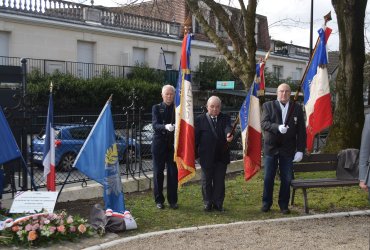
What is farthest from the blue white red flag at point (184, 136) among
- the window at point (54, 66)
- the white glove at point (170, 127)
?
the window at point (54, 66)

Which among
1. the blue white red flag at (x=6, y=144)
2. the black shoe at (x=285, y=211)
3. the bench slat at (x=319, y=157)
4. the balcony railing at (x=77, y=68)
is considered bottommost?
the black shoe at (x=285, y=211)

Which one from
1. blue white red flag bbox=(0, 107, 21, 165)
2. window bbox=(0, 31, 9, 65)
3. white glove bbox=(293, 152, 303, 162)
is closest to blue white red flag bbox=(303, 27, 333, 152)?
white glove bbox=(293, 152, 303, 162)

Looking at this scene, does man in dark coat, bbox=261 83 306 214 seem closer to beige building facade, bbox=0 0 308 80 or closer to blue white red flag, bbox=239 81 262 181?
blue white red flag, bbox=239 81 262 181

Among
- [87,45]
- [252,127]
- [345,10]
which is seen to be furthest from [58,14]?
[252,127]

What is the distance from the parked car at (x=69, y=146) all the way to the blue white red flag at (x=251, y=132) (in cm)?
230

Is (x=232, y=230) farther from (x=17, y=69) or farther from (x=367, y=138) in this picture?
(x=17, y=69)

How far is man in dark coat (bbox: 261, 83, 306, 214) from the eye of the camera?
726 centimetres

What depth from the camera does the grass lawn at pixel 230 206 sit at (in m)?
7.03

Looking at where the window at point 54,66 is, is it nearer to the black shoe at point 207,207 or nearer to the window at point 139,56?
the window at point 139,56

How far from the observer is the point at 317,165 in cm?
860

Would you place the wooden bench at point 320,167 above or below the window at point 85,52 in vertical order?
below

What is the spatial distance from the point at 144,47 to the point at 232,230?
2364cm

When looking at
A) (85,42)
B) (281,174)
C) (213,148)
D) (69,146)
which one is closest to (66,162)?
(69,146)

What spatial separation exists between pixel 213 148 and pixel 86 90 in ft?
56.4
